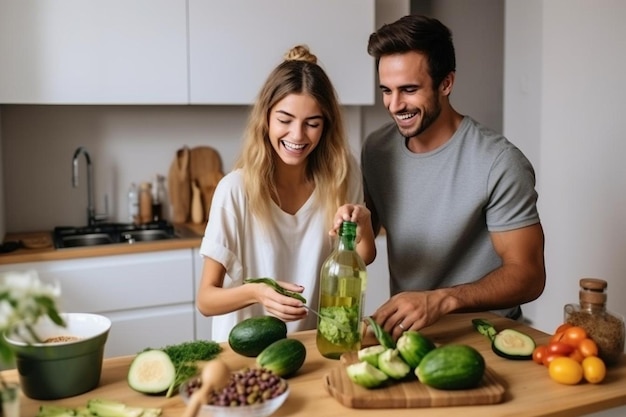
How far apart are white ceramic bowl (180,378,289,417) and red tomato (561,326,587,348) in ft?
1.97

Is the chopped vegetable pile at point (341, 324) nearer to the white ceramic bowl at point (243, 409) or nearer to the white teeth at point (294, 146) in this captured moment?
the white ceramic bowl at point (243, 409)

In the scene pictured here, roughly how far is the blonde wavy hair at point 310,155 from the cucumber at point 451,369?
2.19ft

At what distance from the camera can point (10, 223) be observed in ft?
10.1

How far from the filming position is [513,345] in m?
1.42

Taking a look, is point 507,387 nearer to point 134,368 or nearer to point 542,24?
point 134,368

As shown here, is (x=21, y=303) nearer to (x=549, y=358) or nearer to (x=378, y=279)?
(x=549, y=358)

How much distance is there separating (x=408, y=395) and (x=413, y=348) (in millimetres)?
107

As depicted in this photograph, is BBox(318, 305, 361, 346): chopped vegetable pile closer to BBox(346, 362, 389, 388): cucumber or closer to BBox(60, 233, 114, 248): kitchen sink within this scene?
BBox(346, 362, 389, 388): cucumber

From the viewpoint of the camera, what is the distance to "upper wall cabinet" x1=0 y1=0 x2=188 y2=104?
263 cm

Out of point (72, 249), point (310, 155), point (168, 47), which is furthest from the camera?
point (168, 47)

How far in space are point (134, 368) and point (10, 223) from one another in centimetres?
213

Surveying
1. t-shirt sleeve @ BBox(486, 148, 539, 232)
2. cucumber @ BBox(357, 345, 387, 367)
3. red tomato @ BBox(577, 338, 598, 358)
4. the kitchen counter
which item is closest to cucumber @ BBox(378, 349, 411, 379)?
cucumber @ BBox(357, 345, 387, 367)

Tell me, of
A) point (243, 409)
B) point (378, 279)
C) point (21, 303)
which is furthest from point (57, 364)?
point (378, 279)

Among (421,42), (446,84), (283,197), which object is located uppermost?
(421,42)
